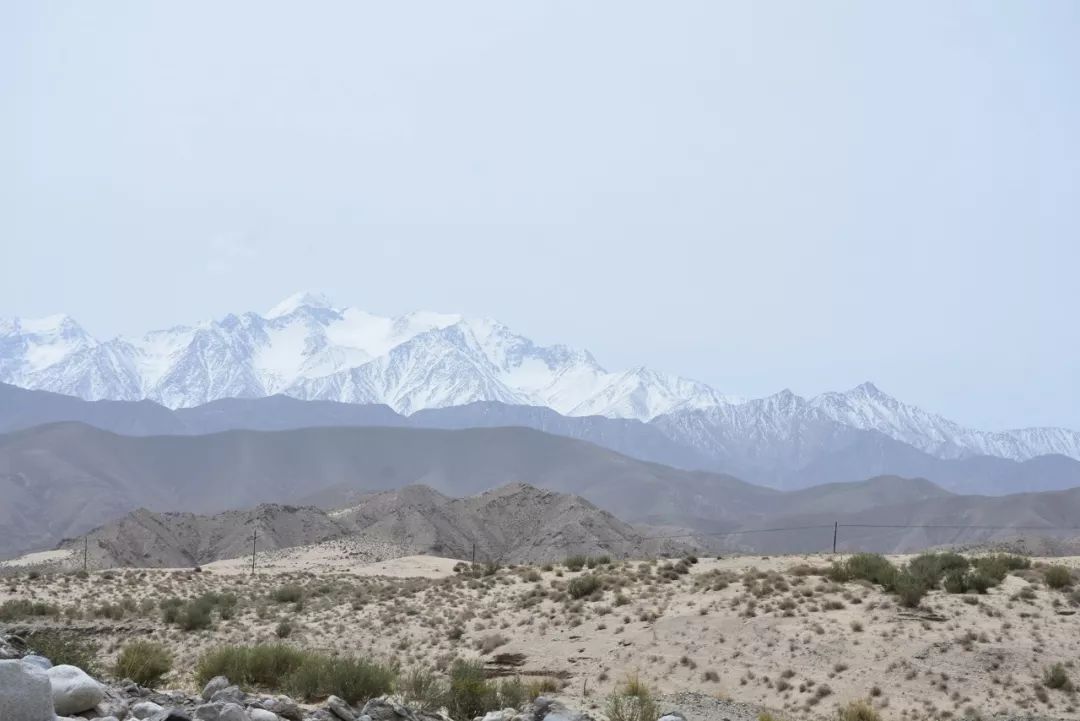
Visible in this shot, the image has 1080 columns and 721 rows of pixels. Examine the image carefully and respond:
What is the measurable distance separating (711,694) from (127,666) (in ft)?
41.5

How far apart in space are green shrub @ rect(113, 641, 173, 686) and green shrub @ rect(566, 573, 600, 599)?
1684 cm

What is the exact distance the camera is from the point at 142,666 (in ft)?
59.9

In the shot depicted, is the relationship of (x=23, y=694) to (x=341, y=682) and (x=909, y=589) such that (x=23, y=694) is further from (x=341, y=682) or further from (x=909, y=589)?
(x=909, y=589)

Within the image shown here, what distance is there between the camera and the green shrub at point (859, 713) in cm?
1961

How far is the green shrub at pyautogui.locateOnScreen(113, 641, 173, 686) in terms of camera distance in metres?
18.2

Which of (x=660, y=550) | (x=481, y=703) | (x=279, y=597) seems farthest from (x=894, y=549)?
(x=481, y=703)

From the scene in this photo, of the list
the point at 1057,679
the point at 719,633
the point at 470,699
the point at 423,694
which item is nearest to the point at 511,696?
the point at 470,699

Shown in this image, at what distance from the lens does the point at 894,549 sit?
196250mm

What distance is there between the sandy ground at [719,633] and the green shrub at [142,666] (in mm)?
1417

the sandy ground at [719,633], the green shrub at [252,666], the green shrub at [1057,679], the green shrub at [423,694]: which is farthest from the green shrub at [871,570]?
the green shrub at [252,666]

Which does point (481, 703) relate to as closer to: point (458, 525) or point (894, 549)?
point (458, 525)

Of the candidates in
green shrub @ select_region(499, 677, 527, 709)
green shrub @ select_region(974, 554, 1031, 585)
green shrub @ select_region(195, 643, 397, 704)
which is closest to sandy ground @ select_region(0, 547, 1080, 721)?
green shrub @ select_region(974, 554, 1031, 585)

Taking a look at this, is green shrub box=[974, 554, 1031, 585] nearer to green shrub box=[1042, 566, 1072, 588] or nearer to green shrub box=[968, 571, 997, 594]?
green shrub box=[968, 571, 997, 594]

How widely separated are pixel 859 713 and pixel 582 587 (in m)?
14.9
